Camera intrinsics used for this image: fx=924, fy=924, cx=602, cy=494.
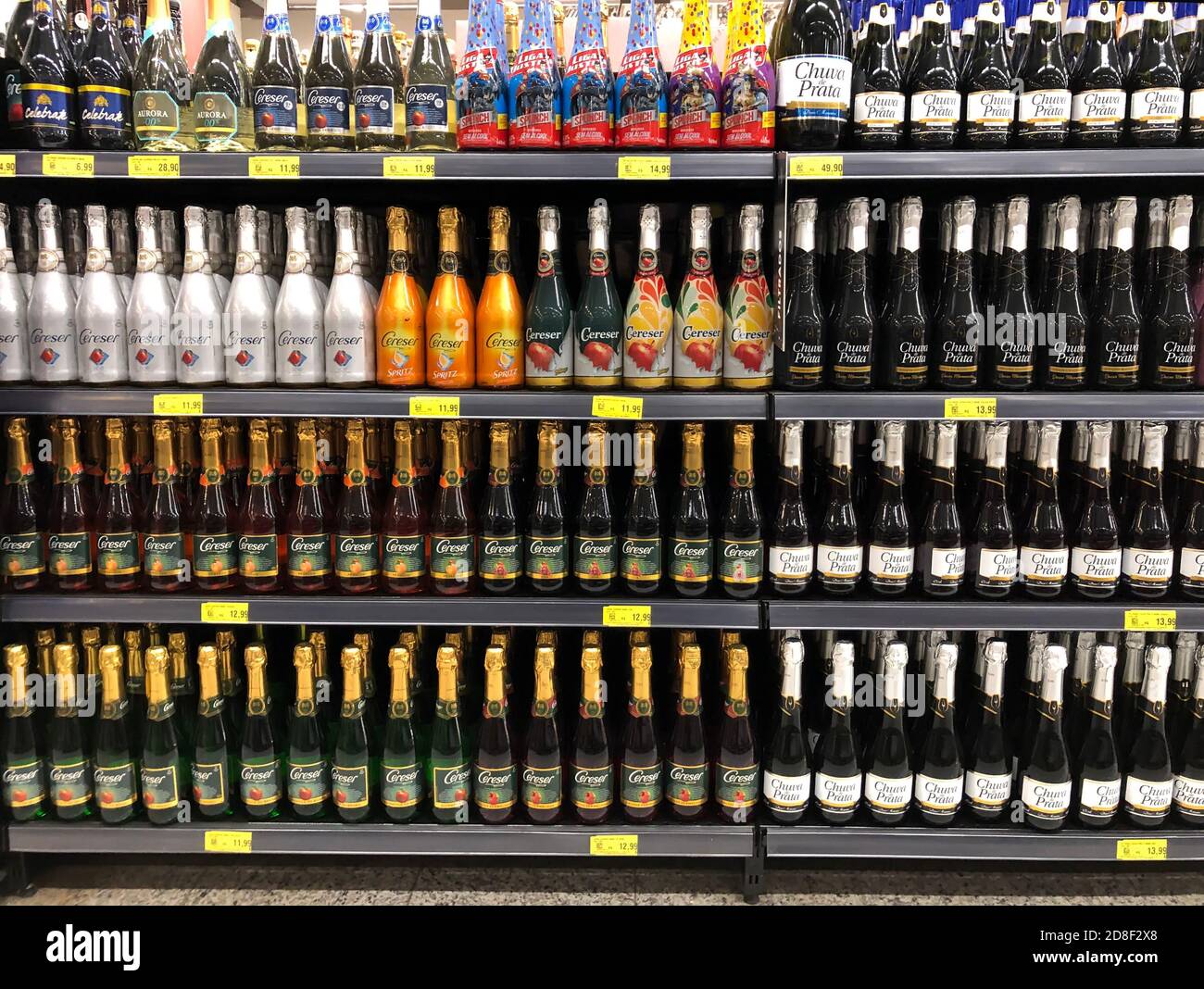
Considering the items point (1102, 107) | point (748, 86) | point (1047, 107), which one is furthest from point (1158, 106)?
point (748, 86)

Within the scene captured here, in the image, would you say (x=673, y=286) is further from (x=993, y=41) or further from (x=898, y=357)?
(x=993, y=41)

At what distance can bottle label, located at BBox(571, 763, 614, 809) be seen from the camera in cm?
199

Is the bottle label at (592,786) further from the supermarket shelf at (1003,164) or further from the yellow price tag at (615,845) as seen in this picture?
the supermarket shelf at (1003,164)

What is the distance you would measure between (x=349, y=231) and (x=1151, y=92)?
163 cm

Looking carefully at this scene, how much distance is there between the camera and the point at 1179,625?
189cm

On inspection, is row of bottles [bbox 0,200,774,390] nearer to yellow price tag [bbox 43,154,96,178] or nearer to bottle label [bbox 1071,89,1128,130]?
yellow price tag [bbox 43,154,96,178]

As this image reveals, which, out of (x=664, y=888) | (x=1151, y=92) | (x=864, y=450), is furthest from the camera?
(x=864, y=450)

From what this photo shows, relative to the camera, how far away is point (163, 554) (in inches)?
77.6

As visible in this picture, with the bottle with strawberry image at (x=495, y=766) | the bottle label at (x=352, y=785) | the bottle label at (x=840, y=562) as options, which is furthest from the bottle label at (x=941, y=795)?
the bottle label at (x=352, y=785)

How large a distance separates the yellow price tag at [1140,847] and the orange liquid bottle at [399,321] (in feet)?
5.85

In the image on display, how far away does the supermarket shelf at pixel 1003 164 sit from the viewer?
1759 millimetres

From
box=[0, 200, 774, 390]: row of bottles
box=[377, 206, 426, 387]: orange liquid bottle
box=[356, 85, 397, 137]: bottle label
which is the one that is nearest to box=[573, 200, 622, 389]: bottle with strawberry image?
box=[0, 200, 774, 390]: row of bottles

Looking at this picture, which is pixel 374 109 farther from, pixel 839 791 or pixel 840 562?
pixel 839 791
